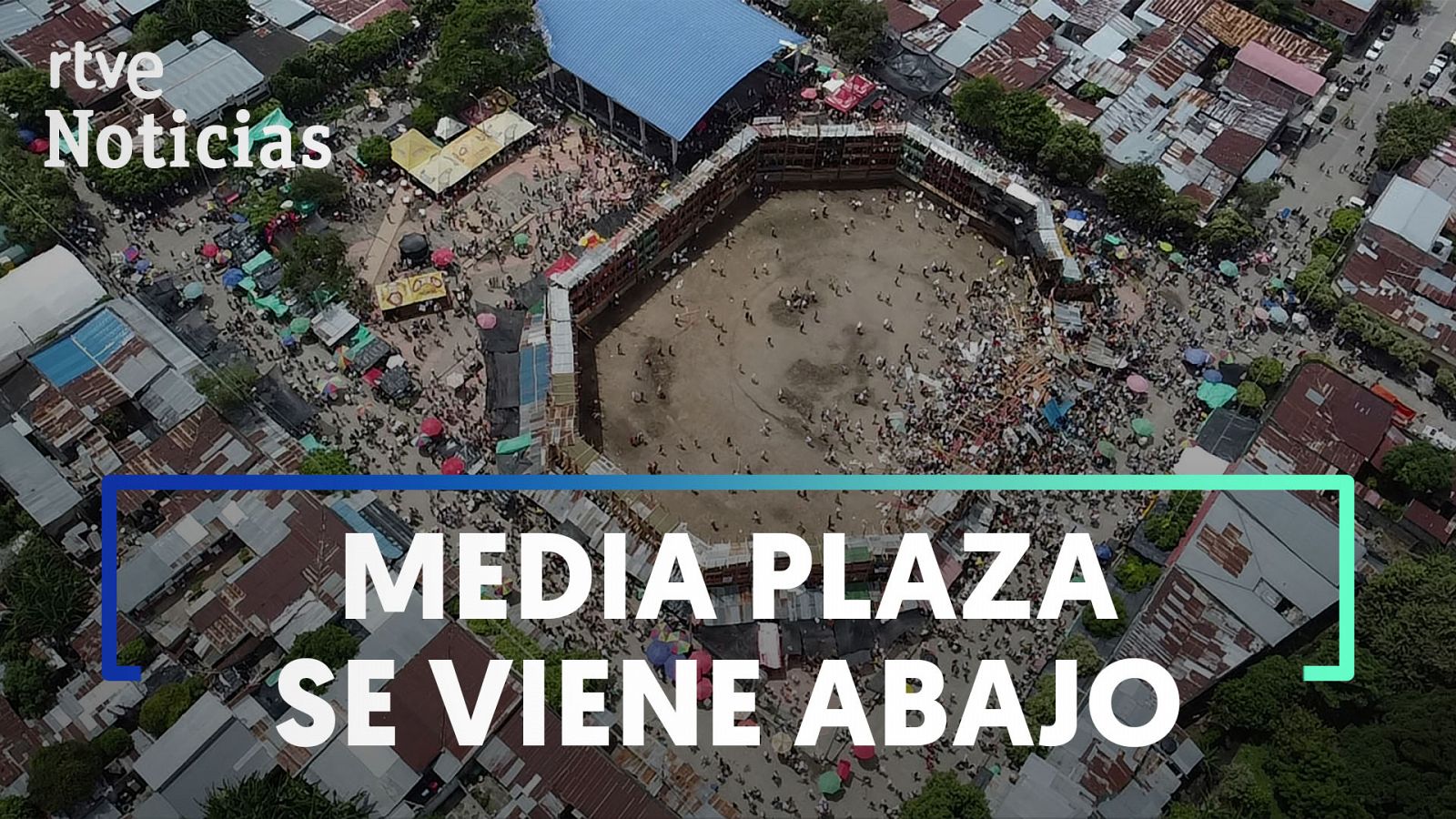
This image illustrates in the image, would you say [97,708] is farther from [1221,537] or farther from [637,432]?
[1221,537]

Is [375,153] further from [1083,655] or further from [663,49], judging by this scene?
[1083,655]

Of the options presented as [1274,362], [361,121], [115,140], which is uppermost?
[1274,362]

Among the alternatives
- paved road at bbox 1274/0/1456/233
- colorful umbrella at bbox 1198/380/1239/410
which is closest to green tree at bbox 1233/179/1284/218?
paved road at bbox 1274/0/1456/233

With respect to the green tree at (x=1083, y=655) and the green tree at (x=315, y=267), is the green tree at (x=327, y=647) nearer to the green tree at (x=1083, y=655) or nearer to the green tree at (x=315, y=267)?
the green tree at (x=315, y=267)

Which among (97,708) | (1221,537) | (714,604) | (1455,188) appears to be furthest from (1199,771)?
(97,708)

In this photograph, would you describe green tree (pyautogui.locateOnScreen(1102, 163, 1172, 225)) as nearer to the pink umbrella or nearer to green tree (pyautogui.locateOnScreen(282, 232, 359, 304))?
the pink umbrella

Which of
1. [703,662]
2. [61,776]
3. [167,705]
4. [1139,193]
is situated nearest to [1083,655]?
[703,662]
